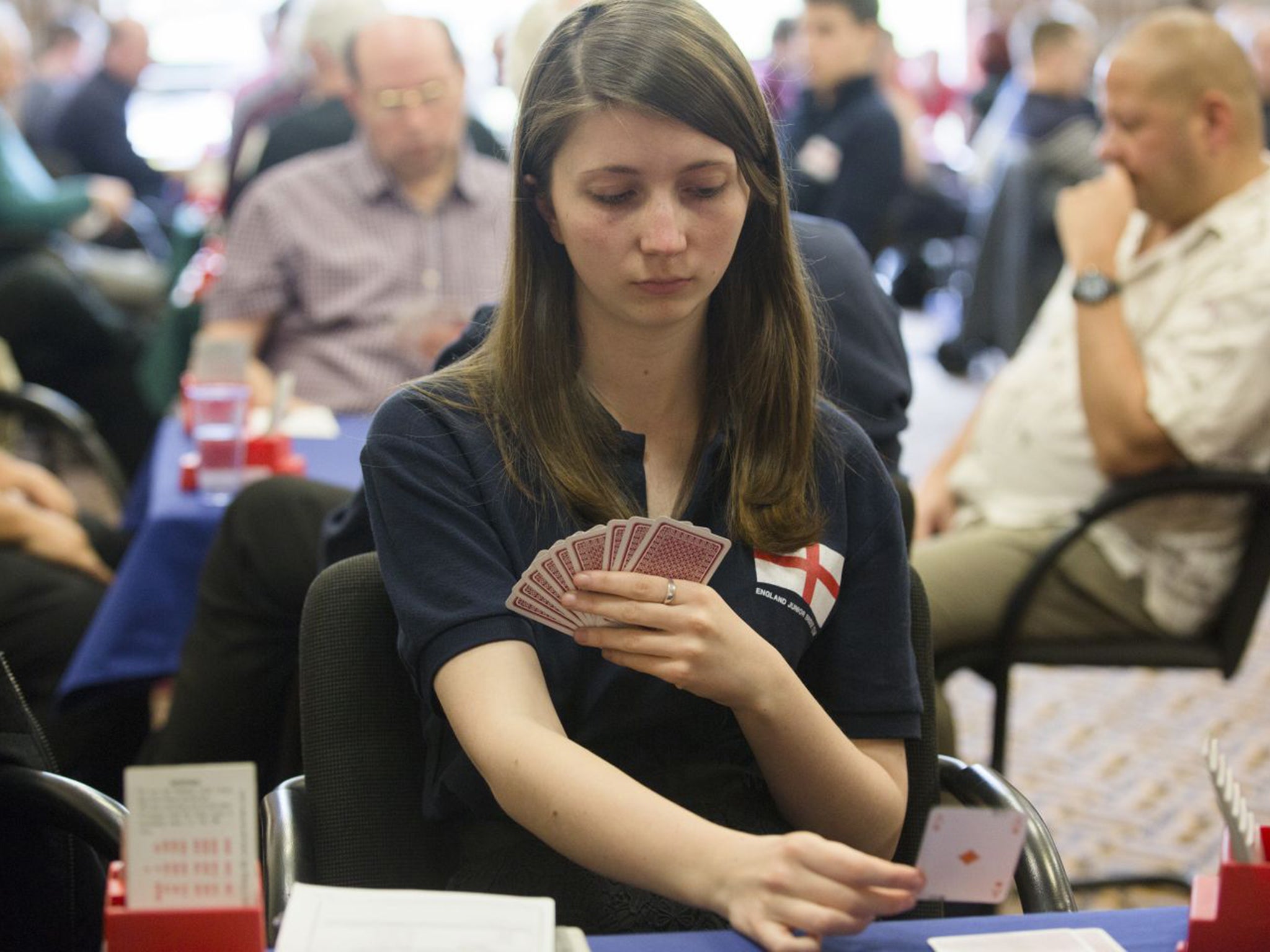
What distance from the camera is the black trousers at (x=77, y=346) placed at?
186 inches

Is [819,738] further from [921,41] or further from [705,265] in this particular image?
[921,41]

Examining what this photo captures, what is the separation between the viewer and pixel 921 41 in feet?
42.7

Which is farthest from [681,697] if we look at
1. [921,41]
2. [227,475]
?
[921,41]

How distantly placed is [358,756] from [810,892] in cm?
54

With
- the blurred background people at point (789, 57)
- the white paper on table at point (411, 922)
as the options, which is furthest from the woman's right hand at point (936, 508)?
the white paper on table at point (411, 922)

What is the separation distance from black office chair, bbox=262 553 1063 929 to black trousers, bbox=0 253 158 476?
369 centimetres

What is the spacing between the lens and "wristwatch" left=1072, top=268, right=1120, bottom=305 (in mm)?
2662

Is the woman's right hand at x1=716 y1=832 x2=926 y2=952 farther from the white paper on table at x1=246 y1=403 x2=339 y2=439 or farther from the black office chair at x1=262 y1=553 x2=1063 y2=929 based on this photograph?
the white paper on table at x1=246 y1=403 x2=339 y2=439

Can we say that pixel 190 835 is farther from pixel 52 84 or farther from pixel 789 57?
pixel 52 84

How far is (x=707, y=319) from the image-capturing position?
4.98 feet

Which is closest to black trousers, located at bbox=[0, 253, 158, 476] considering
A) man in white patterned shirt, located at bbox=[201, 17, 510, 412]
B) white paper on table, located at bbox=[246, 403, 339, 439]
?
man in white patterned shirt, located at bbox=[201, 17, 510, 412]

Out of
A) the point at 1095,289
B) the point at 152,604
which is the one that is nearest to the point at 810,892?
the point at 152,604

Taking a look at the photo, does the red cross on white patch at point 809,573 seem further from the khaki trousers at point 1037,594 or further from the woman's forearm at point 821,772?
the khaki trousers at point 1037,594

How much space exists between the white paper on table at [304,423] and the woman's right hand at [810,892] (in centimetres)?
183
